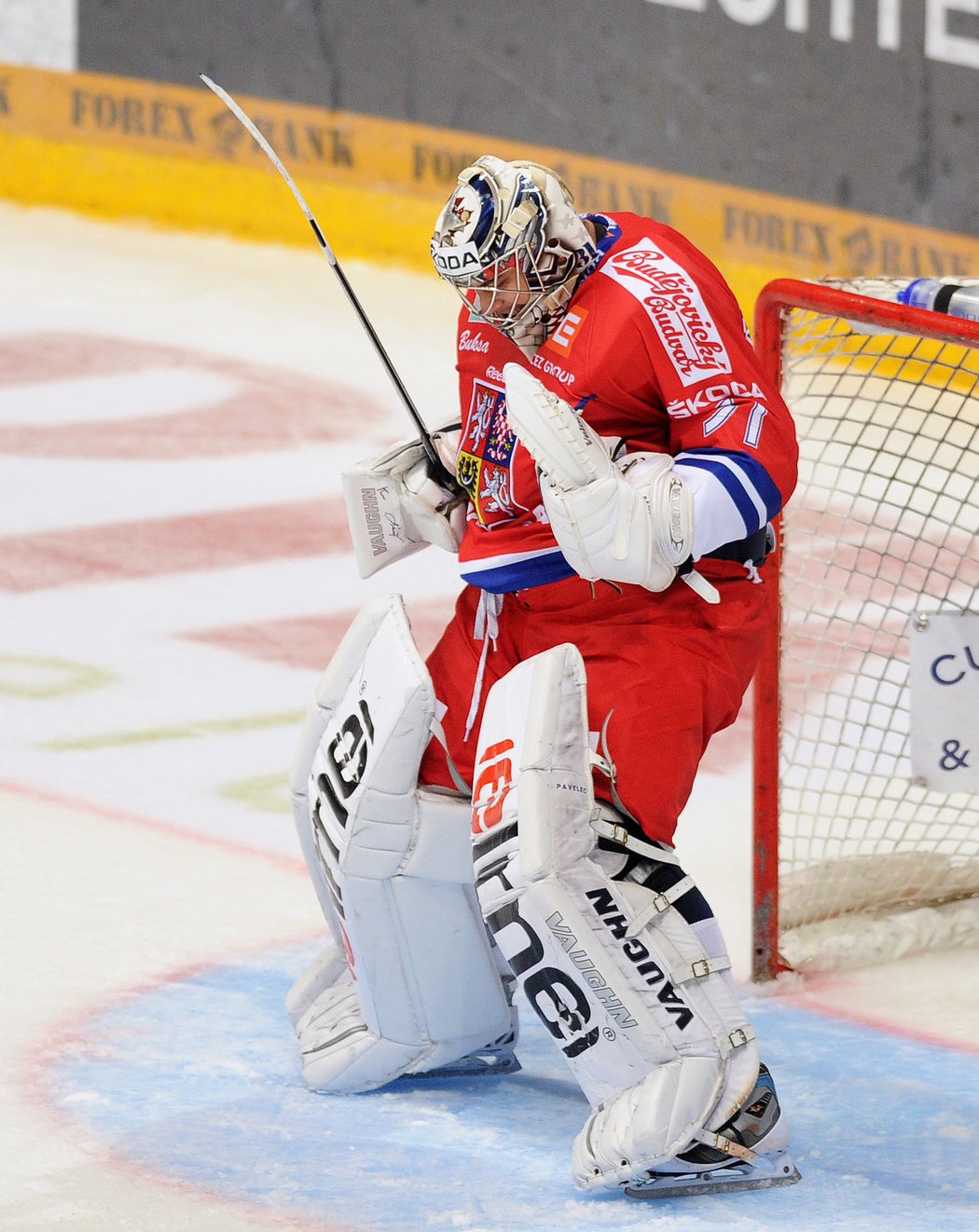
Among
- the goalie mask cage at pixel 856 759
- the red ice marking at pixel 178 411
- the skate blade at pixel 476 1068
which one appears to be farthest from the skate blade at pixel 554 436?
the red ice marking at pixel 178 411

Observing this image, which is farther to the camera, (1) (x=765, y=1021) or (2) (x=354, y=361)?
(2) (x=354, y=361)

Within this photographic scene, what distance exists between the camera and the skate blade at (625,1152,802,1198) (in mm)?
2383

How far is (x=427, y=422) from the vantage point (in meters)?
6.25

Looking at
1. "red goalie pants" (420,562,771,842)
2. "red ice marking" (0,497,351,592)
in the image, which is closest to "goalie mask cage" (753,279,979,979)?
"red goalie pants" (420,562,771,842)

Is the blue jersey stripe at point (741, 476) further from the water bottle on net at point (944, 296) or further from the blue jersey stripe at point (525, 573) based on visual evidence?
the water bottle on net at point (944, 296)

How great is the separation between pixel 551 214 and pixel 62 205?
6.14m

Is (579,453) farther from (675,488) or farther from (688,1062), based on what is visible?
(688,1062)

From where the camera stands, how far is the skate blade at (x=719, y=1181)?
238cm

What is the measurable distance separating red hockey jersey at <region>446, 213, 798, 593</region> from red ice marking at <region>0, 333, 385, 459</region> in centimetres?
344

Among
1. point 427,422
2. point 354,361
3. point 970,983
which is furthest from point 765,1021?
point 354,361

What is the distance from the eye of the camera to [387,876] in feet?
8.43

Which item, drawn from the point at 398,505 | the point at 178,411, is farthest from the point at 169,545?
the point at 398,505

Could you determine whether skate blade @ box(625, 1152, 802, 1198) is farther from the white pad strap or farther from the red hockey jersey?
the red hockey jersey

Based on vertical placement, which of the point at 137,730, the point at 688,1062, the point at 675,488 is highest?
the point at 675,488
